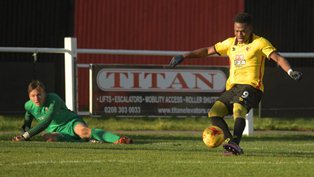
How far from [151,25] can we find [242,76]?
16.2m

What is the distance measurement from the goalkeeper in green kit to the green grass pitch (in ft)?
0.84

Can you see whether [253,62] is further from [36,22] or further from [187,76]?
[36,22]

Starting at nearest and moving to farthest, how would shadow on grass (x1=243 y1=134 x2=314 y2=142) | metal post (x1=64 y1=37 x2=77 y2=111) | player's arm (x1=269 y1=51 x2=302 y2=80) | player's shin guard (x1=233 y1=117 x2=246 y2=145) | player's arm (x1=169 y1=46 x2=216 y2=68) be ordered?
player's arm (x1=269 y1=51 x2=302 y2=80), player's shin guard (x1=233 y1=117 x2=246 y2=145), player's arm (x1=169 y1=46 x2=216 y2=68), shadow on grass (x1=243 y1=134 x2=314 y2=142), metal post (x1=64 y1=37 x2=77 y2=111)

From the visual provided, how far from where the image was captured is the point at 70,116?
14.2 meters

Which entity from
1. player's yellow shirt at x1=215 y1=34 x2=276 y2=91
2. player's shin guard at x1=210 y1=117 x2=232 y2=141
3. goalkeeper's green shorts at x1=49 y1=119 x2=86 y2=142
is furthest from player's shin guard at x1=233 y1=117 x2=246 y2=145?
goalkeeper's green shorts at x1=49 y1=119 x2=86 y2=142

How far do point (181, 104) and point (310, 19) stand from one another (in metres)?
13.4

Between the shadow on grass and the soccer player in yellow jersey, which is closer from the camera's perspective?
the soccer player in yellow jersey

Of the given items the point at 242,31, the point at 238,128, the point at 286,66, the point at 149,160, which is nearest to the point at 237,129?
the point at 238,128

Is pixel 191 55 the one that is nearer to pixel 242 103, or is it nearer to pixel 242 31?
pixel 242 31

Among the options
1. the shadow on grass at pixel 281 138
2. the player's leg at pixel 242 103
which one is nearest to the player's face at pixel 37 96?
the player's leg at pixel 242 103

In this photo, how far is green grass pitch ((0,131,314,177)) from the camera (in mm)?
9172

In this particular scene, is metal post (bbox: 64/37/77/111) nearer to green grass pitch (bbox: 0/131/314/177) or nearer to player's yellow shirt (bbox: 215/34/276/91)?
green grass pitch (bbox: 0/131/314/177)

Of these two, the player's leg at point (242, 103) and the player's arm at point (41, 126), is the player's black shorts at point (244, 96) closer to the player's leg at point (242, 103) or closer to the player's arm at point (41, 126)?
the player's leg at point (242, 103)

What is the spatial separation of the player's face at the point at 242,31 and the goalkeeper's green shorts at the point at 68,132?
3.22m
